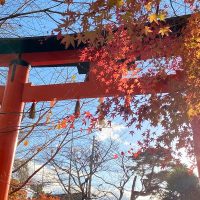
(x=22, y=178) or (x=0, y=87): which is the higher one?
(x=0, y=87)

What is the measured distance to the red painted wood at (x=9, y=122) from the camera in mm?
5313

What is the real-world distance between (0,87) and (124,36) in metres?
2.83

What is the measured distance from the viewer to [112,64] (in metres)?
5.02

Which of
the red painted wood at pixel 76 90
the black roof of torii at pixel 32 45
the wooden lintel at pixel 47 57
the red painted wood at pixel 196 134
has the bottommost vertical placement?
the red painted wood at pixel 196 134

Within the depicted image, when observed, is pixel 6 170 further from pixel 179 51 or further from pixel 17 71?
pixel 179 51

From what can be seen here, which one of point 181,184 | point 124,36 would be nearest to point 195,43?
point 124,36

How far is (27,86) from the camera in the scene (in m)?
5.90

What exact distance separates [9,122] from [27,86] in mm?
784

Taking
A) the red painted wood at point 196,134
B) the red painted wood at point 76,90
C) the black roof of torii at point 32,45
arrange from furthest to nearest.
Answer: the black roof of torii at point 32,45
the red painted wood at point 76,90
the red painted wood at point 196,134

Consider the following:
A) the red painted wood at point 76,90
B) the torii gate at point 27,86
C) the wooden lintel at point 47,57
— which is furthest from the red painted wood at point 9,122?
the wooden lintel at point 47,57

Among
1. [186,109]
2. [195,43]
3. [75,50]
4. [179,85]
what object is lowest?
[186,109]

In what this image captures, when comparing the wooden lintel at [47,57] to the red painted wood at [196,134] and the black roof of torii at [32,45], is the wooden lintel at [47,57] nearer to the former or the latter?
the black roof of torii at [32,45]

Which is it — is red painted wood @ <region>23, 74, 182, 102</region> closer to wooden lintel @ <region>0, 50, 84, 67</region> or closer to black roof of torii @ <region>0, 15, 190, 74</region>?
wooden lintel @ <region>0, 50, 84, 67</region>

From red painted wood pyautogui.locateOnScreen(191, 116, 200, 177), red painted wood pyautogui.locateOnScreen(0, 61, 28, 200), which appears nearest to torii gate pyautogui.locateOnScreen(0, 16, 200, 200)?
red painted wood pyautogui.locateOnScreen(0, 61, 28, 200)
